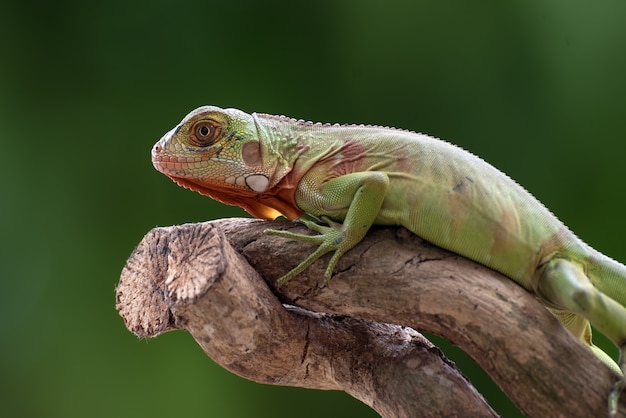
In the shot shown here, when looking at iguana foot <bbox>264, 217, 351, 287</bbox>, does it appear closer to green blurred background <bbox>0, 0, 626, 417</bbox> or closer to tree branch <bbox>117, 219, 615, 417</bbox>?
tree branch <bbox>117, 219, 615, 417</bbox>

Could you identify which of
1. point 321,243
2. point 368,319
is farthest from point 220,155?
point 368,319

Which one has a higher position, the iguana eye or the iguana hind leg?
the iguana eye

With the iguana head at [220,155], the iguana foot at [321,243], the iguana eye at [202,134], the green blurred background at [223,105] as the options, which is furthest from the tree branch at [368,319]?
the green blurred background at [223,105]

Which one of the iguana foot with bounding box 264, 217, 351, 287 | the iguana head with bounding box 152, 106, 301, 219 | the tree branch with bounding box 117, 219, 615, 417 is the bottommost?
the tree branch with bounding box 117, 219, 615, 417

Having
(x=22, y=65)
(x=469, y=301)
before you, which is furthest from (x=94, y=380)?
(x=469, y=301)

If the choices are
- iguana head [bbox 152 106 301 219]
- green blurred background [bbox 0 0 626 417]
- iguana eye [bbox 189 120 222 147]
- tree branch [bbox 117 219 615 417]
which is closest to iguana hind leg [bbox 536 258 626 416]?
tree branch [bbox 117 219 615 417]

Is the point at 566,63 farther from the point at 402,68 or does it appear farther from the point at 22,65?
the point at 22,65
